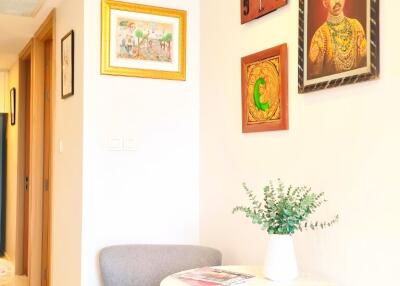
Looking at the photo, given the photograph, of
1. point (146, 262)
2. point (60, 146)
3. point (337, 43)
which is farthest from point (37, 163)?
point (337, 43)

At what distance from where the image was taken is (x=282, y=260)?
190 centimetres

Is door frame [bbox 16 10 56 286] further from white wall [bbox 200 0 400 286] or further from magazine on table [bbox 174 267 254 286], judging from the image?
magazine on table [bbox 174 267 254 286]

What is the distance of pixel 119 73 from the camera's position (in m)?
2.88

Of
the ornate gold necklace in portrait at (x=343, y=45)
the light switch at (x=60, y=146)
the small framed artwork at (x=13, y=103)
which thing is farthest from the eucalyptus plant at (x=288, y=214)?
the small framed artwork at (x=13, y=103)

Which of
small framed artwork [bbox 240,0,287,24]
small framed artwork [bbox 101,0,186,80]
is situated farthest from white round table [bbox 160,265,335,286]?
small framed artwork [bbox 101,0,186,80]

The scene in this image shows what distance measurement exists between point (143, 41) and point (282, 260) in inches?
65.6

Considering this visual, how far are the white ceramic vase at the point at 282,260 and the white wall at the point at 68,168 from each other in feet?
4.41

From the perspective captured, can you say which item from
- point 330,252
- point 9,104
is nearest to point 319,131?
point 330,252

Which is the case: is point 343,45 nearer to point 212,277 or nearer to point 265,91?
point 265,91

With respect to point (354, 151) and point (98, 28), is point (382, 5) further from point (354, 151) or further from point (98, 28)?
point (98, 28)

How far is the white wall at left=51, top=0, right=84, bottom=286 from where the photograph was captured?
114 inches

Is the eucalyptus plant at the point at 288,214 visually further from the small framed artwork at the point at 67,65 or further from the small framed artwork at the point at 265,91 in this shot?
the small framed artwork at the point at 67,65

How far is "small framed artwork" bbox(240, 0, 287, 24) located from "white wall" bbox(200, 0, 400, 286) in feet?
0.13

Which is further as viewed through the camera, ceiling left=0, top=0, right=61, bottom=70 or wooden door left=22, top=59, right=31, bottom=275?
wooden door left=22, top=59, right=31, bottom=275
